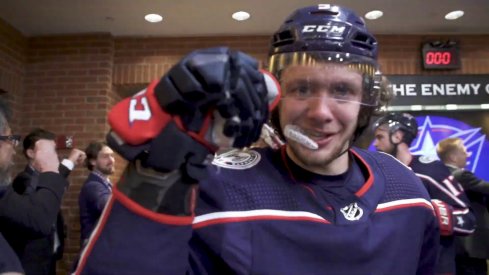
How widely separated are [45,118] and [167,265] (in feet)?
15.2

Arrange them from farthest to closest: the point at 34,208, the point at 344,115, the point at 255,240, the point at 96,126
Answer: the point at 96,126
the point at 34,208
the point at 344,115
the point at 255,240

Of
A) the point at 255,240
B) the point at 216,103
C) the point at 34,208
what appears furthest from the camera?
the point at 34,208

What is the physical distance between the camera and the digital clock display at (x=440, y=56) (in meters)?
5.12

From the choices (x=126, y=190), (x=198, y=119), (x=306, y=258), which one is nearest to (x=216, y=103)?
(x=198, y=119)

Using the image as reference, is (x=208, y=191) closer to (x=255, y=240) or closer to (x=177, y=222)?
(x=255, y=240)

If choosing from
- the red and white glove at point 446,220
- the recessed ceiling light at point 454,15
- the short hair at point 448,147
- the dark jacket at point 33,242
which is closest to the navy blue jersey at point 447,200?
the red and white glove at point 446,220

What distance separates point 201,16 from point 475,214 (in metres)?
2.97

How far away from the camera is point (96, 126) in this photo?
16.2ft

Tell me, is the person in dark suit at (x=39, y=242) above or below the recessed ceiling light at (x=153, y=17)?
below

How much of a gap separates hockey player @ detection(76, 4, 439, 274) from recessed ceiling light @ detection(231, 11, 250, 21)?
3.23m

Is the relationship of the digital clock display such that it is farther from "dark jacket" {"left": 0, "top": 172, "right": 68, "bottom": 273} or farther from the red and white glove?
"dark jacket" {"left": 0, "top": 172, "right": 68, "bottom": 273}

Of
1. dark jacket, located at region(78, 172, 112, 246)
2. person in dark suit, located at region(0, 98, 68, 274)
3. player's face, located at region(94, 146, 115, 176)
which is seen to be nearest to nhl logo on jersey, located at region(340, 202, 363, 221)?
person in dark suit, located at region(0, 98, 68, 274)

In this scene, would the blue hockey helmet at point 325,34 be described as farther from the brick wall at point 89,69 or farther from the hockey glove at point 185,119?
the brick wall at point 89,69

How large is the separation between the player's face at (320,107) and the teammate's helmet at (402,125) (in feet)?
8.56
